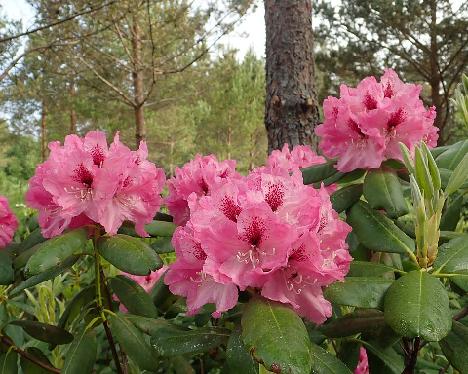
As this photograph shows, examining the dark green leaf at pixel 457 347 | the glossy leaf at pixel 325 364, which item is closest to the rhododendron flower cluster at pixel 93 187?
the glossy leaf at pixel 325 364

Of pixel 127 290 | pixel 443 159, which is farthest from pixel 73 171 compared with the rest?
pixel 443 159

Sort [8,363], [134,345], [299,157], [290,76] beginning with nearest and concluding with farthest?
1. [134,345]
2. [8,363]
3. [299,157]
4. [290,76]

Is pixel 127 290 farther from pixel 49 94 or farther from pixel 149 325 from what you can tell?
pixel 49 94

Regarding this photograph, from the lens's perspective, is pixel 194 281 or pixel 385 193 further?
pixel 385 193

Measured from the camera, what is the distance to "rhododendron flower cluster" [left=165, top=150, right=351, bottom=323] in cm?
77

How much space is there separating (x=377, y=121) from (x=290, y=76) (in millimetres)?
2115

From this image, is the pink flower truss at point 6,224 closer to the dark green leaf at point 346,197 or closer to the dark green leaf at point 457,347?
the dark green leaf at point 346,197

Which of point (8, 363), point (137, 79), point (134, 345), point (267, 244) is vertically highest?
point (137, 79)

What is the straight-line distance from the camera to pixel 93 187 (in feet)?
3.67

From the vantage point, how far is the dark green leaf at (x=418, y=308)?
72 centimetres

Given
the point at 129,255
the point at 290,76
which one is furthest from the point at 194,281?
the point at 290,76

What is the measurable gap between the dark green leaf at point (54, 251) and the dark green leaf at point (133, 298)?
0.69ft

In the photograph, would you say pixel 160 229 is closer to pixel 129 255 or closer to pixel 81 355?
pixel 129 255

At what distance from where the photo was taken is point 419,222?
847mm
